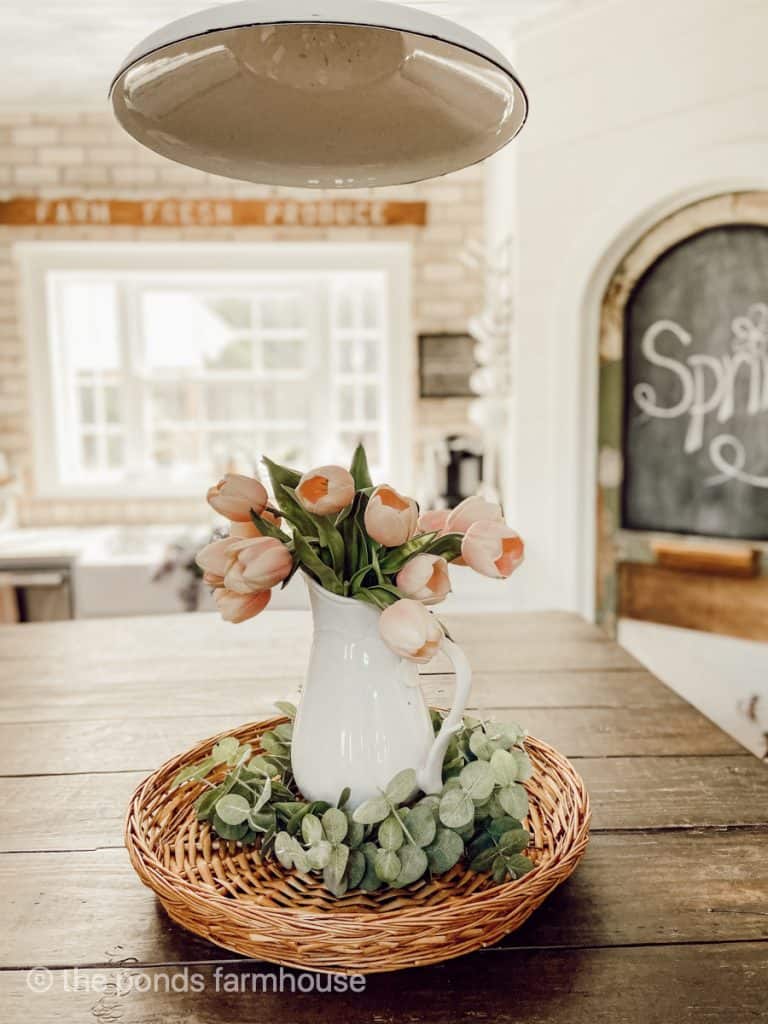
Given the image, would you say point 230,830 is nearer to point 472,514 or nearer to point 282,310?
point 472,514

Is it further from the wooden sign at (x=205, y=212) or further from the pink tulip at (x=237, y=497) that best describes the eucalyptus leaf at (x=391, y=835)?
the wooden sign at (x=205, y=212)

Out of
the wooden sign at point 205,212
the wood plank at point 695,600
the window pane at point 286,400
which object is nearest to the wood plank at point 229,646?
the wood plank at point 695,600

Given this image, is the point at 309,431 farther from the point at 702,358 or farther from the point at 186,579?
the point at 702,358

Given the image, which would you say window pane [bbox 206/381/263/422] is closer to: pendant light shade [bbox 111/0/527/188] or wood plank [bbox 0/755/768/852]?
pendant light shade [bbox 111/0/527/188]

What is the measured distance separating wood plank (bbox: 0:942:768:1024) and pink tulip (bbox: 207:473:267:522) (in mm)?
410

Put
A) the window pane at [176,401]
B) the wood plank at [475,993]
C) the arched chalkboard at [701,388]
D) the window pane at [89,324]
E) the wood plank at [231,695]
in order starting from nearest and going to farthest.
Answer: the wood plank at [475,993]
the wood plank at [231,695]
the arched chalkboard at [701,388]
the window pane at [89,324]
the window pane at [176,401]

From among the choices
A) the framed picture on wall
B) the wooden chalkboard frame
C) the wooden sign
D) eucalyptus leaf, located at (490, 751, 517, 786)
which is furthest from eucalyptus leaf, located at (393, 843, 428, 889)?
the wooden sign

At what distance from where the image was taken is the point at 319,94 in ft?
3.19

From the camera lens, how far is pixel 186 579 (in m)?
3.23

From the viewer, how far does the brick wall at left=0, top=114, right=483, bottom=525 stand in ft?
12.4

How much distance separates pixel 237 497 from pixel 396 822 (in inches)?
13.7

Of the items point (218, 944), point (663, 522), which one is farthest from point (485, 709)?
point (663, 522)

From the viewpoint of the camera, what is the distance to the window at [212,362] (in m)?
3.91
